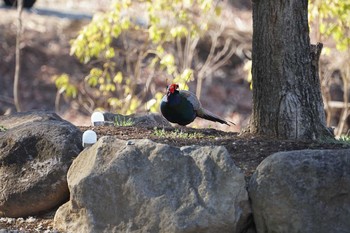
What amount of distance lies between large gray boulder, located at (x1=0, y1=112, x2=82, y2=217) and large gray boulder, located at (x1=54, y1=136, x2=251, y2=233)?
334 millimetres

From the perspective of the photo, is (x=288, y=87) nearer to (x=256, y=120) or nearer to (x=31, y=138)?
(x=256, y=120)

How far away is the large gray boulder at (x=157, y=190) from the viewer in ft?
16.7

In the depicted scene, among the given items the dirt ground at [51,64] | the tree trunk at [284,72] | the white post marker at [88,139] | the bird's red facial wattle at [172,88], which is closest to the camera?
the white post marker at [88,139]

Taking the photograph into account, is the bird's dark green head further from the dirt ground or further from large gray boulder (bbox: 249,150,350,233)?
the dirt ground

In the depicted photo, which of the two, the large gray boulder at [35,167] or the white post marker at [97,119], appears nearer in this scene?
the large gray boulder at [35,167]

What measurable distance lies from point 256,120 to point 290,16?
3.09 ft

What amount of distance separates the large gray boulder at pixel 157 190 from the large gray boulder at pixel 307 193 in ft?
0.65

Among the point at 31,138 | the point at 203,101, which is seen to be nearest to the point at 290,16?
the point at 31,138

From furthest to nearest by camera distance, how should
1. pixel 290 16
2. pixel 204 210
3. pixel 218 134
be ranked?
pixel 218 134
pixel 290 16
pixel 204 210

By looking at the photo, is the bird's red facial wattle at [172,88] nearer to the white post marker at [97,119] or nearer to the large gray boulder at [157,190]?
the white post marker at [97,119]

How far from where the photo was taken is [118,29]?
11.1 m

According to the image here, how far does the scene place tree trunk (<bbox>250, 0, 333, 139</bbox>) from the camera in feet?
21.5

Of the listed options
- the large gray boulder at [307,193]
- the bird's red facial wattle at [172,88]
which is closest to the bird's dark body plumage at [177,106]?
the bird's red facial wattle at [172,88]

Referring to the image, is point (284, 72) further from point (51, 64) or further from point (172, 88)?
point (51, 64)
